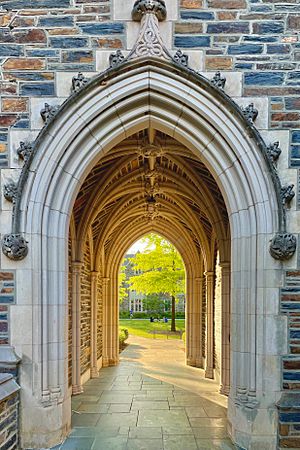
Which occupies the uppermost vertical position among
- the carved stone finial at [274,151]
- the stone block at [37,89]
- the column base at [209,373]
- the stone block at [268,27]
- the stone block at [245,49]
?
the stone block at [268,27]

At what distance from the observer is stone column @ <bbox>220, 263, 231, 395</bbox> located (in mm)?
7395

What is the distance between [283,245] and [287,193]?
600mm

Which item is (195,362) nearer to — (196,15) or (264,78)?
(264,78)

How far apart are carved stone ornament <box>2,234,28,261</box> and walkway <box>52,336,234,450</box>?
2.22m

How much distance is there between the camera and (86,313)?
883 centimetres

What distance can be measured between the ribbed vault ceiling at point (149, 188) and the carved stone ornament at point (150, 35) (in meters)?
1.93

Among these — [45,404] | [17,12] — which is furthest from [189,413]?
[17,12]

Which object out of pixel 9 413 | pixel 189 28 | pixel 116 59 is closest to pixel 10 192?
pixel 116 59

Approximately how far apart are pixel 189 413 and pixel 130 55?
5.04 meters

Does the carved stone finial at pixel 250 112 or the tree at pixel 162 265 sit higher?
the carved stone finial at pixel 250 112

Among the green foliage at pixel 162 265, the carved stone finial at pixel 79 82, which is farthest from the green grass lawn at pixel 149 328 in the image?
the carved stone finial at pixel 79 82

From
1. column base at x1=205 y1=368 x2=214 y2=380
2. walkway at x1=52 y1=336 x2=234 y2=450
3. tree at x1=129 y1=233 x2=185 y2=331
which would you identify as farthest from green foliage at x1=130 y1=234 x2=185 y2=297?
column base at x1=205 y1=368 x2=214 y2=380

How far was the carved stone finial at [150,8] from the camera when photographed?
4.69 meters

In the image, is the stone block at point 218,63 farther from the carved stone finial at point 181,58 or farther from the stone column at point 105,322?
the stone column at point 105,322
